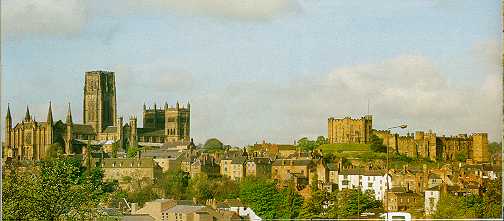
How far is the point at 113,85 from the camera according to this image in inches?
1527

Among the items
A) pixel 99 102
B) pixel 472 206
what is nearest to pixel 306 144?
pixel 99 102

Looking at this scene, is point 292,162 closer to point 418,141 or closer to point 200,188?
point 418,141

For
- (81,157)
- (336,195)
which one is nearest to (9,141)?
(81,157)

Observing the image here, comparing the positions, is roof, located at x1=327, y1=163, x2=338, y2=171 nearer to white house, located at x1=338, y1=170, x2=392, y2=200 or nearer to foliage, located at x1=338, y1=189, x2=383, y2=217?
white house, located at x1=338, y1=170, x2=392, y2=200

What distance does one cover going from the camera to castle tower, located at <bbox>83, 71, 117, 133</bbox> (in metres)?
37.5

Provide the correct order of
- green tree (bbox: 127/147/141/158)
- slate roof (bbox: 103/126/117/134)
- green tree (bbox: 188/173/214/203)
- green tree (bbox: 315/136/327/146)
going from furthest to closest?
slate roof (bbox: 103/126/117/134) < green tree (bbox: 127/147/141/158) < green tree (bbox: 315/136/327/146) < green tree (bbox: 188/173/214/203)

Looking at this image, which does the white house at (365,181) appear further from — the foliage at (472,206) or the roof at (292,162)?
the foliage at (472,206)

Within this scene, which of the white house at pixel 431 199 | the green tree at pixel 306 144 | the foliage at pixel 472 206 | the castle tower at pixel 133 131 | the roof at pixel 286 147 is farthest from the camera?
the castle tower at pixel 133 131

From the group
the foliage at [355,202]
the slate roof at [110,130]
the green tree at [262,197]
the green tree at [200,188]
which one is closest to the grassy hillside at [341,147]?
the green tree at [200,188]

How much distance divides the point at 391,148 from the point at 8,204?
2304 centimetres

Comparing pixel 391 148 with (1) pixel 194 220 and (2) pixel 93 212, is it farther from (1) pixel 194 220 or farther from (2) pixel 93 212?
(2) pixel 93 212

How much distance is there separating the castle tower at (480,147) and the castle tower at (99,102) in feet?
48.6

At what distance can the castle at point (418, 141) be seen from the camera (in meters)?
27.0

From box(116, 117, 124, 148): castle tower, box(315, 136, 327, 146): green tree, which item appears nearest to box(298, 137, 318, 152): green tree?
box(315, 136, 327, 146): green tree
